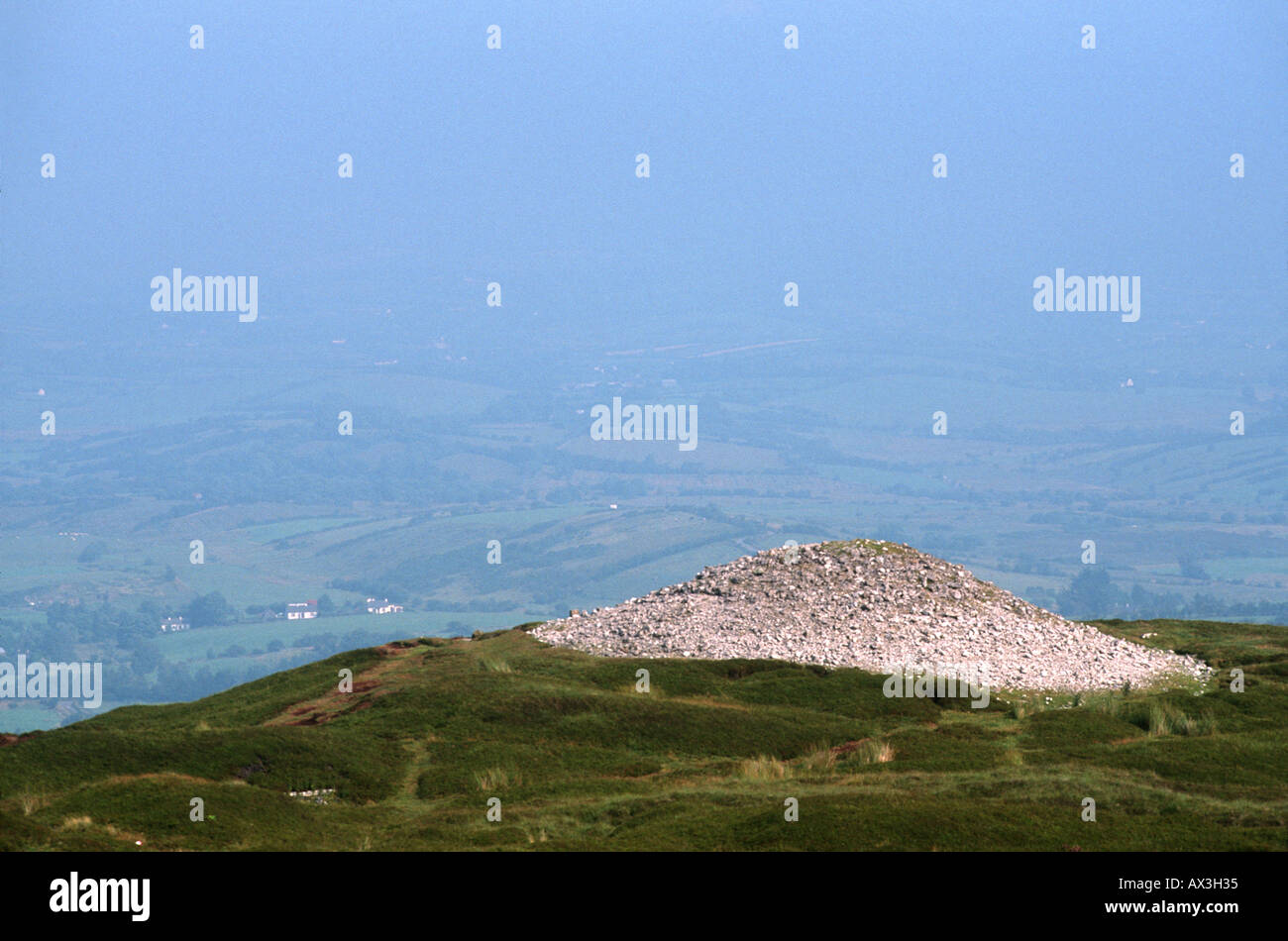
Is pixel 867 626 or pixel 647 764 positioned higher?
pixel 867 626

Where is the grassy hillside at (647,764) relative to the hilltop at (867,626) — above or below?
below

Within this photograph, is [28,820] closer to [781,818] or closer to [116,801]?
[116,801]

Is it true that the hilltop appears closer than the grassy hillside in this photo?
No

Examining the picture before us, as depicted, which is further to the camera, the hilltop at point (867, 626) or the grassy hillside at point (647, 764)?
the hilltop at point (867, 626)

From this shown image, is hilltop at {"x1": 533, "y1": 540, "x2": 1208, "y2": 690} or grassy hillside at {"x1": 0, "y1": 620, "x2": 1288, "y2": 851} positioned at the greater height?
hilltop at {"x1": 533, "y1": 540, "x2": 1208, "y2": 690}

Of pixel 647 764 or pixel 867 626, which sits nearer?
pixel 647 764
